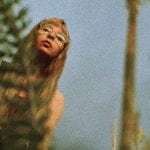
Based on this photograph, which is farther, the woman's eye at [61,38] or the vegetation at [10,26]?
the woman's eye at [61,38]

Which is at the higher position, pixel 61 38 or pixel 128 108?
pixel 128 108

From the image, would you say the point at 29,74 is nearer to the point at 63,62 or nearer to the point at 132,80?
the point at 132,80

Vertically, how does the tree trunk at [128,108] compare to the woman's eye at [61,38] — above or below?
above

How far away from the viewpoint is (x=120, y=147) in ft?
1.34

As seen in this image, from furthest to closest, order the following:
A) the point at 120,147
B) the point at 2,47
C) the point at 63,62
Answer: the point at 63,62, the point at 2,47, the point at 120,147

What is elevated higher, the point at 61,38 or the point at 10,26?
the point at 10,26

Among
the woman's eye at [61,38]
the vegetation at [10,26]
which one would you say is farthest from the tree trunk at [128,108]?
the woman's eye at [61,38]

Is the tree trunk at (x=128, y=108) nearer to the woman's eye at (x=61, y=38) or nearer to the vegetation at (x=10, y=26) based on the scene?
the vegetation at (x=10, y=26)

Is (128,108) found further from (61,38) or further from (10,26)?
(61,38)

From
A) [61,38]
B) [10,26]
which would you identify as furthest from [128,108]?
[61,38]

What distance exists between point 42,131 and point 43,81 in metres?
0.06

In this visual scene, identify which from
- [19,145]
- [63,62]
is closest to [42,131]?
[19,145]

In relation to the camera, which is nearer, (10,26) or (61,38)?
(10,26)

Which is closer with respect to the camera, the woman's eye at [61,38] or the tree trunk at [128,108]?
the tree trunk at [128,108]
